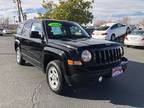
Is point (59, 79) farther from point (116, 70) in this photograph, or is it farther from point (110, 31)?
point (110, 31)

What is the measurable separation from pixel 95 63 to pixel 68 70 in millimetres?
637

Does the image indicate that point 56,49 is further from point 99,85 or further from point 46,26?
point 99,85

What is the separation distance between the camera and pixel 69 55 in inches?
219

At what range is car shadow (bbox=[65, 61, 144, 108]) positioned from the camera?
5604mm

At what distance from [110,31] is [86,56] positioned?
47.0ft

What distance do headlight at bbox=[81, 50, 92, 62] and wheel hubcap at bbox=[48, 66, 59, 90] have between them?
2.74ft

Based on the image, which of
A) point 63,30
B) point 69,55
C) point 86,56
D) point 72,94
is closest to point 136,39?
point 63,30

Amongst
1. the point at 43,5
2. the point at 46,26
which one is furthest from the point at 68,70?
the point at 43,5

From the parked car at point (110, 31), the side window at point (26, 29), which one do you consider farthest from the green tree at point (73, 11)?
the side window at point (26, 29)

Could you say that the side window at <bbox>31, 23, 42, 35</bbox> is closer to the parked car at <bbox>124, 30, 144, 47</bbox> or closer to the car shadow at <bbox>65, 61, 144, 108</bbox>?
the car shadow at <bbox>65, 61, 144, 108</bbox>

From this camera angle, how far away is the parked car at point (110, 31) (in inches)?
735

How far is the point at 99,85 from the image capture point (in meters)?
6.73

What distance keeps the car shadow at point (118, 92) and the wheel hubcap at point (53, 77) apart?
1.29 feet

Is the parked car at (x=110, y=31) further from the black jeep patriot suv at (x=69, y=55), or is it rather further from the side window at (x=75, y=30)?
the black jeep patriot suv at (x=69, y=55)
